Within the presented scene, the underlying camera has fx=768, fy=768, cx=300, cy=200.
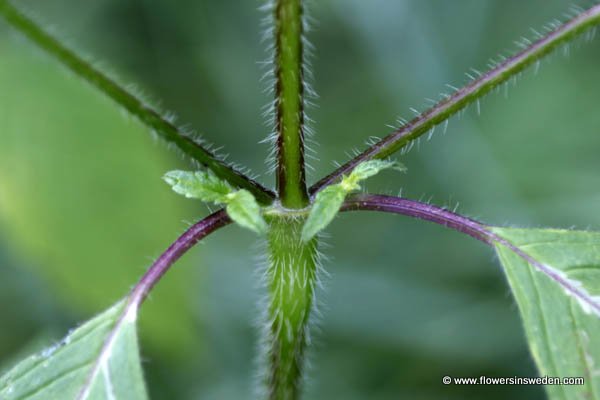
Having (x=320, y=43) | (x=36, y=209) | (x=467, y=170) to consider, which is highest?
(x=320, y=43)

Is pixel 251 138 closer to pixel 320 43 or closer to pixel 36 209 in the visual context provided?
pixel 320 43

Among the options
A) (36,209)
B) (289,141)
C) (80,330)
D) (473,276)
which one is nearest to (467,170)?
(473,276)

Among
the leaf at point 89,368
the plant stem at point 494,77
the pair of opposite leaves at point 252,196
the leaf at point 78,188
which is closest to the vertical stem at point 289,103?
the pair of opposite leaves at point 252,196

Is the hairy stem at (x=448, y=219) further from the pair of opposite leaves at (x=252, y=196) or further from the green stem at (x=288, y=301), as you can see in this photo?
the green stem at (x=288, y=301)

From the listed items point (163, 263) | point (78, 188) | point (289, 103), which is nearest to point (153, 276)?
point (163, 263)

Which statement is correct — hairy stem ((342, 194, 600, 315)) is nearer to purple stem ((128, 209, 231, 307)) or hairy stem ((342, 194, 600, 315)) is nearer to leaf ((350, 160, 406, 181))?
leaf ((350, 160, 406, 181))

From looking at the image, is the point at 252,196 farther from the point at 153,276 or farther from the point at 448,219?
the point at 448,219
